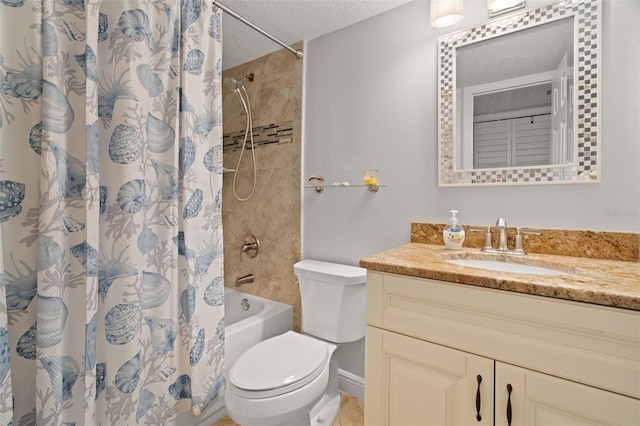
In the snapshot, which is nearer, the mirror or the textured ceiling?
the mirror

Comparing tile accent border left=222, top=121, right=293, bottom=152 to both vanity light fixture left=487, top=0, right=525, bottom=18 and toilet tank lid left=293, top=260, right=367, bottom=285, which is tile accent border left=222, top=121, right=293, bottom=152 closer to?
toilet tank lid left=293, top=260, right=367, bottom=285

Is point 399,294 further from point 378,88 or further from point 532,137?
point 378,88

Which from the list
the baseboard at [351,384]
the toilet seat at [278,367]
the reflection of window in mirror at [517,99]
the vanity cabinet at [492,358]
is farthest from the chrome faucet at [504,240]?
the baseboard at [351,384]

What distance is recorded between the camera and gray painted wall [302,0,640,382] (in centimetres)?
111

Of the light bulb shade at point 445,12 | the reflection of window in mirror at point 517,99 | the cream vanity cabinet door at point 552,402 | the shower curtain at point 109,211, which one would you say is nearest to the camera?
the cream vanity cabinet door at point 552,402

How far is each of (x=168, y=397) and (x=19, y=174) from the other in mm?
926

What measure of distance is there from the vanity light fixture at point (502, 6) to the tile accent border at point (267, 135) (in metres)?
1.20

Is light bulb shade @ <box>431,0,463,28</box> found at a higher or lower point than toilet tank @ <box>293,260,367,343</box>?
higher

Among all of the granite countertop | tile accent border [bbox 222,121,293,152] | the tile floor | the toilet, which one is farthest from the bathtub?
tile accent border [bbox 222,121,293,152]

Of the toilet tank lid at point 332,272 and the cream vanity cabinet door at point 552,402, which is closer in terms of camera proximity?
the cream vanity cabinet door at point 552,402

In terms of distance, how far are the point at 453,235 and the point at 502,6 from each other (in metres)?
1.01

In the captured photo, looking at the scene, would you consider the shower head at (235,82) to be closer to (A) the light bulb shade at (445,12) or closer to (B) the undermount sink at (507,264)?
(A) the light bulb shade at (445,12)

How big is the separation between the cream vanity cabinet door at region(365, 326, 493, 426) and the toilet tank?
460 mm

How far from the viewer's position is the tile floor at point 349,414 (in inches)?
60.6
